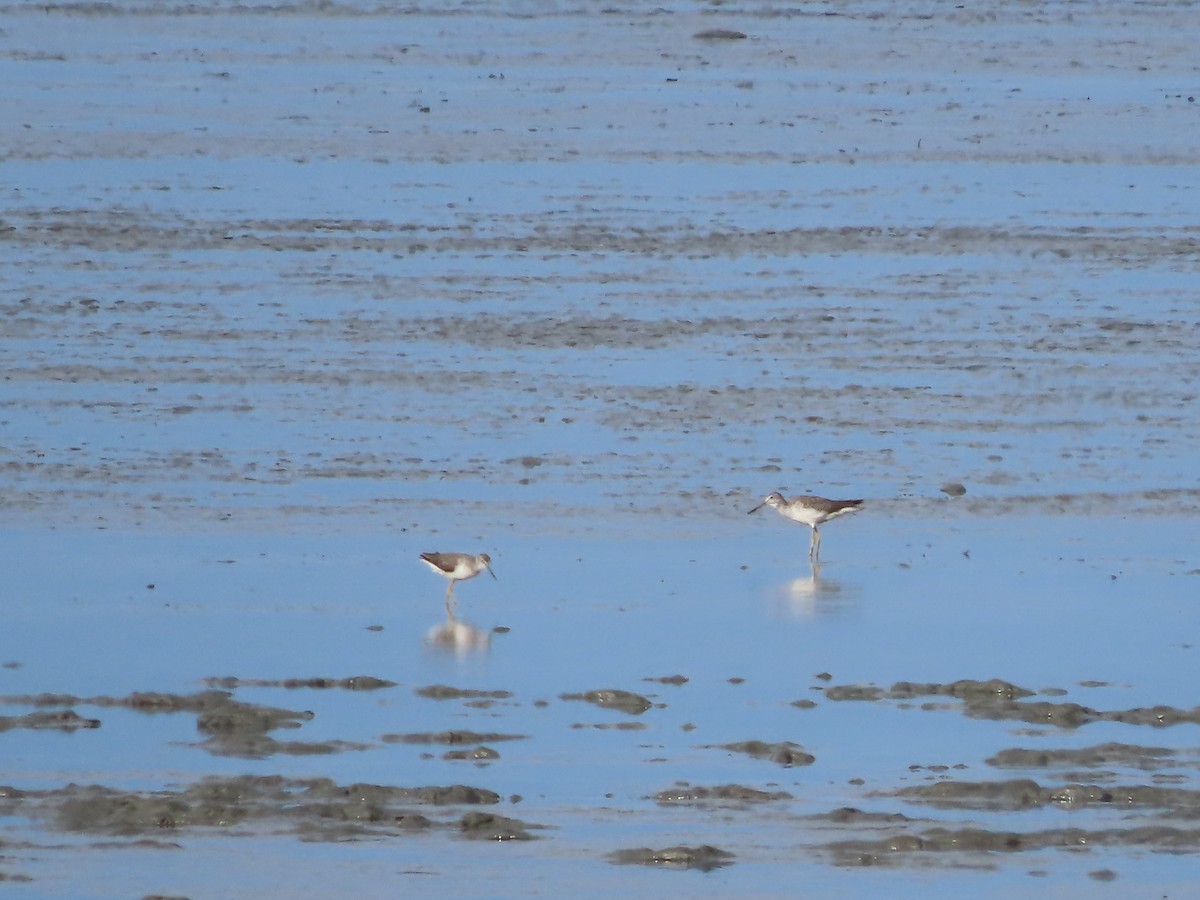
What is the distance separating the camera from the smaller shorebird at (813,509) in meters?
13.7

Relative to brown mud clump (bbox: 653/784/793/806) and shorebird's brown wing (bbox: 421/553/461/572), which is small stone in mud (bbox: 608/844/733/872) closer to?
brown mud clump (bbox: 653/784/793/806)

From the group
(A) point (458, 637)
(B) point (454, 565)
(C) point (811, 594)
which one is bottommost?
(A) point (458, 637)

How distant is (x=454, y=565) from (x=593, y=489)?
2.33 m

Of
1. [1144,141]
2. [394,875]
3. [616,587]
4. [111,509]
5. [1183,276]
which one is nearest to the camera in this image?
[394,875]

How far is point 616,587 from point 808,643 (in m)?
1.26

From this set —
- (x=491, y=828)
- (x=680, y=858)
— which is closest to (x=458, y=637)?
(x=491, y=828)

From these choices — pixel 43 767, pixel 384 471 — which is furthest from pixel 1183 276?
pixel 43 767

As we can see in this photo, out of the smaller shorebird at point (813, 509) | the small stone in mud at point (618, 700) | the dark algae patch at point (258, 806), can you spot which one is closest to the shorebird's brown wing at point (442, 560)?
the small stone in mud at point (618, 700)

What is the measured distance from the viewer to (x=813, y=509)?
1370 cm

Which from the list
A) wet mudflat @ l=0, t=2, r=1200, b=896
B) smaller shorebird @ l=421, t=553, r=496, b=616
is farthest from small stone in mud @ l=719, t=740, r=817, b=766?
smaller shorebird @ l=421, t=553, r=496, b=616

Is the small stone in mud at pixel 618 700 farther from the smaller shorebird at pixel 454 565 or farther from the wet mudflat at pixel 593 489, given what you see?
the smaller shorebird at pixel 454 565

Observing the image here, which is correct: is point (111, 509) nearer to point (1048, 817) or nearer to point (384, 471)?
point (384, 471)

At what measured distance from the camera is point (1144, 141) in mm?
27484

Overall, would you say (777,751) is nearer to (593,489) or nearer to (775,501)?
(775,501)
